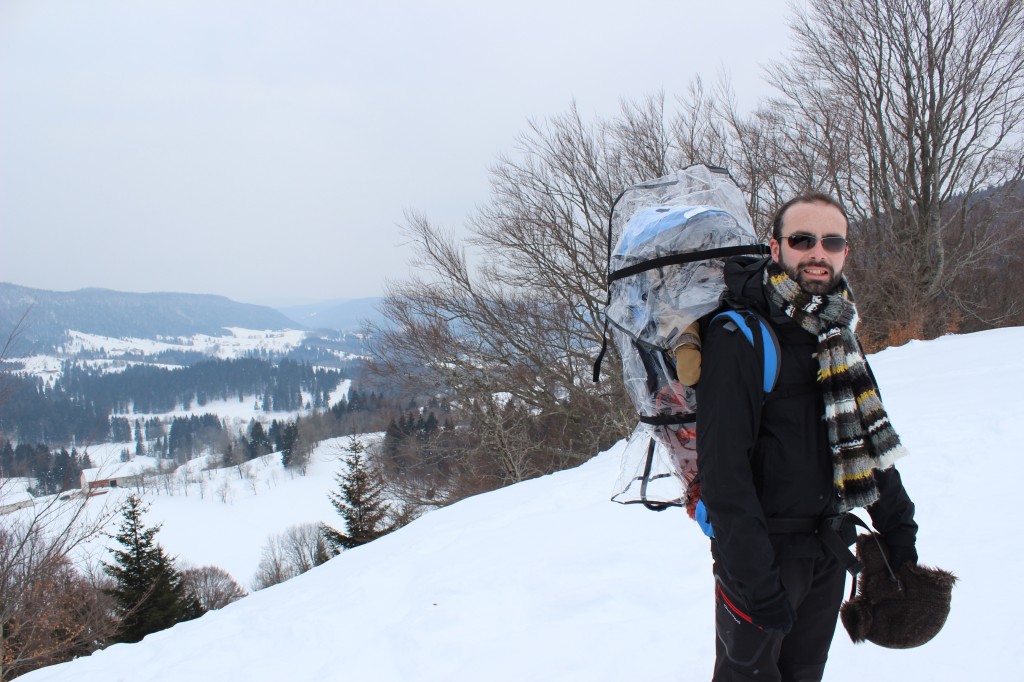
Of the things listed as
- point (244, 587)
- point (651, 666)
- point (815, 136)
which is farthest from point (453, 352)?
point (244, 587)

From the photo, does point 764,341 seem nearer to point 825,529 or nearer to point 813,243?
point 813,243

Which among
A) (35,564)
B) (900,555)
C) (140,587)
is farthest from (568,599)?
(140,587)

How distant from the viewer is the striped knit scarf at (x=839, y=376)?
53.5 inches

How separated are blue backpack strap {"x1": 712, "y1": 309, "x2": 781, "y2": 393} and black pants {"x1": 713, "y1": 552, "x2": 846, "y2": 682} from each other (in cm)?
48

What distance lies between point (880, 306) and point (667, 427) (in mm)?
15217

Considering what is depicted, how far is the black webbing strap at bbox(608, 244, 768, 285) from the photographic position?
149 centimetres

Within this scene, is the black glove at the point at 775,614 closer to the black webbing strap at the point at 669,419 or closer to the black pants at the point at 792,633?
the black pants at the point at 792,633

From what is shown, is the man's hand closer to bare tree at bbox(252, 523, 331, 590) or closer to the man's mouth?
the man's mouth

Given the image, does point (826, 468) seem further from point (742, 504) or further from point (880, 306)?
point (880, 306)

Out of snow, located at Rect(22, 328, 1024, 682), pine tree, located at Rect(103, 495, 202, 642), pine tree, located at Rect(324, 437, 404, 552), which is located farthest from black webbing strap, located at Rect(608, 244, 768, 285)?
pine tree, located at Rect(324, 437, 404, 552)

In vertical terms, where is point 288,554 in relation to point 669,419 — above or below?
below

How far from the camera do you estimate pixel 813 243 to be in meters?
1.40

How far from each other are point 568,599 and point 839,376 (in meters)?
2.45

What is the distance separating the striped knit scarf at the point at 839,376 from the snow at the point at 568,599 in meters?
1.37
